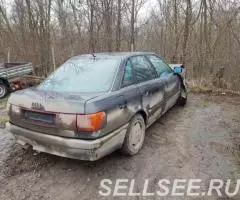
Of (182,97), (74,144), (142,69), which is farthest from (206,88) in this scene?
(74,144)

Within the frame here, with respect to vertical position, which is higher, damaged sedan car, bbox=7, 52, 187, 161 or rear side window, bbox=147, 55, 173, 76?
rear side window, bbox=147, 55, 173, 76

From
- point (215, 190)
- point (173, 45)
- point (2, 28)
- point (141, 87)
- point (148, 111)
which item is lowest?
point (215, 190)

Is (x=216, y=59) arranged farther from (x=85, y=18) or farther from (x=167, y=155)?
(x=167, y=155)

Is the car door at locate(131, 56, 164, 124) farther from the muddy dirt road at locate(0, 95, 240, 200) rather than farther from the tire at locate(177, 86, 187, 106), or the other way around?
the tire at locate(177, 86, 187, 106)

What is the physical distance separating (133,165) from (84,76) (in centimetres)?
151

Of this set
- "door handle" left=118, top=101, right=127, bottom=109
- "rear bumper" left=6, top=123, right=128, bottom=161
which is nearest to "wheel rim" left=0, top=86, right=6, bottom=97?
"rear bumper" left=6, top=123, right=128, bottom=161

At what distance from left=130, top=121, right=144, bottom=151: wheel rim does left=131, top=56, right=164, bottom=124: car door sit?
31 cm

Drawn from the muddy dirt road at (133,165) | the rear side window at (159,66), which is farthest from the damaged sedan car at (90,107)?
the muddy dirt road at (133,165)

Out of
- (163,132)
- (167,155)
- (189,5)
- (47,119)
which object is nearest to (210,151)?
(167,155)

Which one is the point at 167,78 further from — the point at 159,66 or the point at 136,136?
the point at 136,136

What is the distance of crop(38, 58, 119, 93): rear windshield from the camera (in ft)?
11.3

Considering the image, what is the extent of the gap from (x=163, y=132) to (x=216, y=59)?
648cm

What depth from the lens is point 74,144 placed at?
9.43 ft

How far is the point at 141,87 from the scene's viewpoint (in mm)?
A: 3869
